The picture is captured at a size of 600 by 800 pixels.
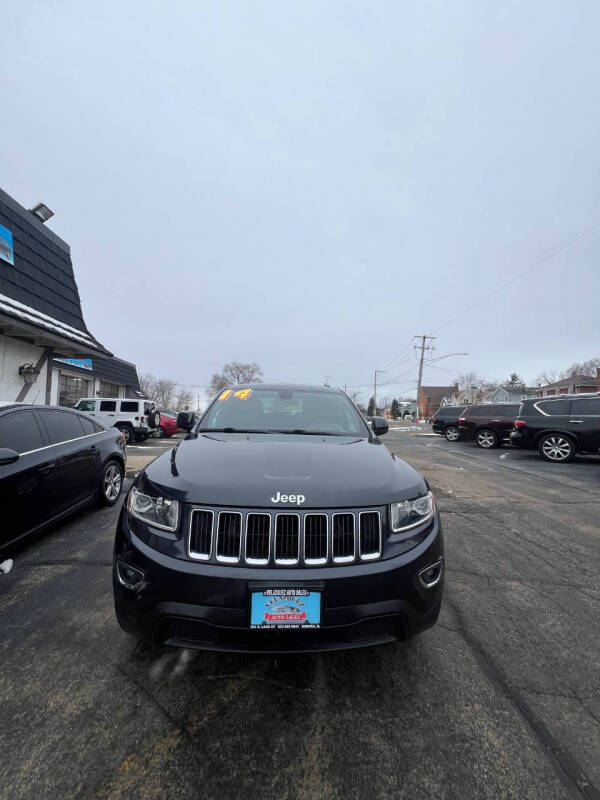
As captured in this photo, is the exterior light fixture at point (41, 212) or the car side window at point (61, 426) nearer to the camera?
the car side window at point (61, 426)

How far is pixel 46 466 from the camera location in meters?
3.56

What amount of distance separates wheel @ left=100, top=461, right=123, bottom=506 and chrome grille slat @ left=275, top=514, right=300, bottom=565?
12.9 ft

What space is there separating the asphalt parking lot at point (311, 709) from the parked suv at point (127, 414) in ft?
44.3

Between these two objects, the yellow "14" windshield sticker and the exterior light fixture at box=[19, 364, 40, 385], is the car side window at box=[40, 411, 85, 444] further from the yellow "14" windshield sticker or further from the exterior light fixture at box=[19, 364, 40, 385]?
the exterior light fixture at box=[19, 364, 40, 385]

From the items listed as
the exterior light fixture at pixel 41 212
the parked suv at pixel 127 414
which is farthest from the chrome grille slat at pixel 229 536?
the parked suv at pixel 127 414

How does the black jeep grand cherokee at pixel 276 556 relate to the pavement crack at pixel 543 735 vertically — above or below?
above

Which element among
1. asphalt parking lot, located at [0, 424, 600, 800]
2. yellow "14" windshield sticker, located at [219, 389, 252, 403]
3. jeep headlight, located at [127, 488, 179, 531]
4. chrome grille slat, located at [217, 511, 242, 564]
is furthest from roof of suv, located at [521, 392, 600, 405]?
jeep headlight, located at [127, 488, 179, 531]

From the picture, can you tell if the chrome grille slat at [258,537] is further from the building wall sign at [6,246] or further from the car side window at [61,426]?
the building wall sign at [6,246]

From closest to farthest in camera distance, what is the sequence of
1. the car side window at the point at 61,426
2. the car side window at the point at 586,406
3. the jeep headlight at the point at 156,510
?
1. the jeep headlight at the point at 156,510
2. the car side window at the point at 61,426
3. the car side window at the point at 586,406

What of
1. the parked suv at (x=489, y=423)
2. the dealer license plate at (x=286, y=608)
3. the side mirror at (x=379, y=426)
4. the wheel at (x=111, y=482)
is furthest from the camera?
the parked suv at (x=489, y=423)

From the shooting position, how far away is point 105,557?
11.0ft

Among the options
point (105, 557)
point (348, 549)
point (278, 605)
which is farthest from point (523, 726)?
point (105, 557)

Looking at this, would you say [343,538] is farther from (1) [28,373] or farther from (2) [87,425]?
(1) [28,373]

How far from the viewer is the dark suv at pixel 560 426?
9.31 m
